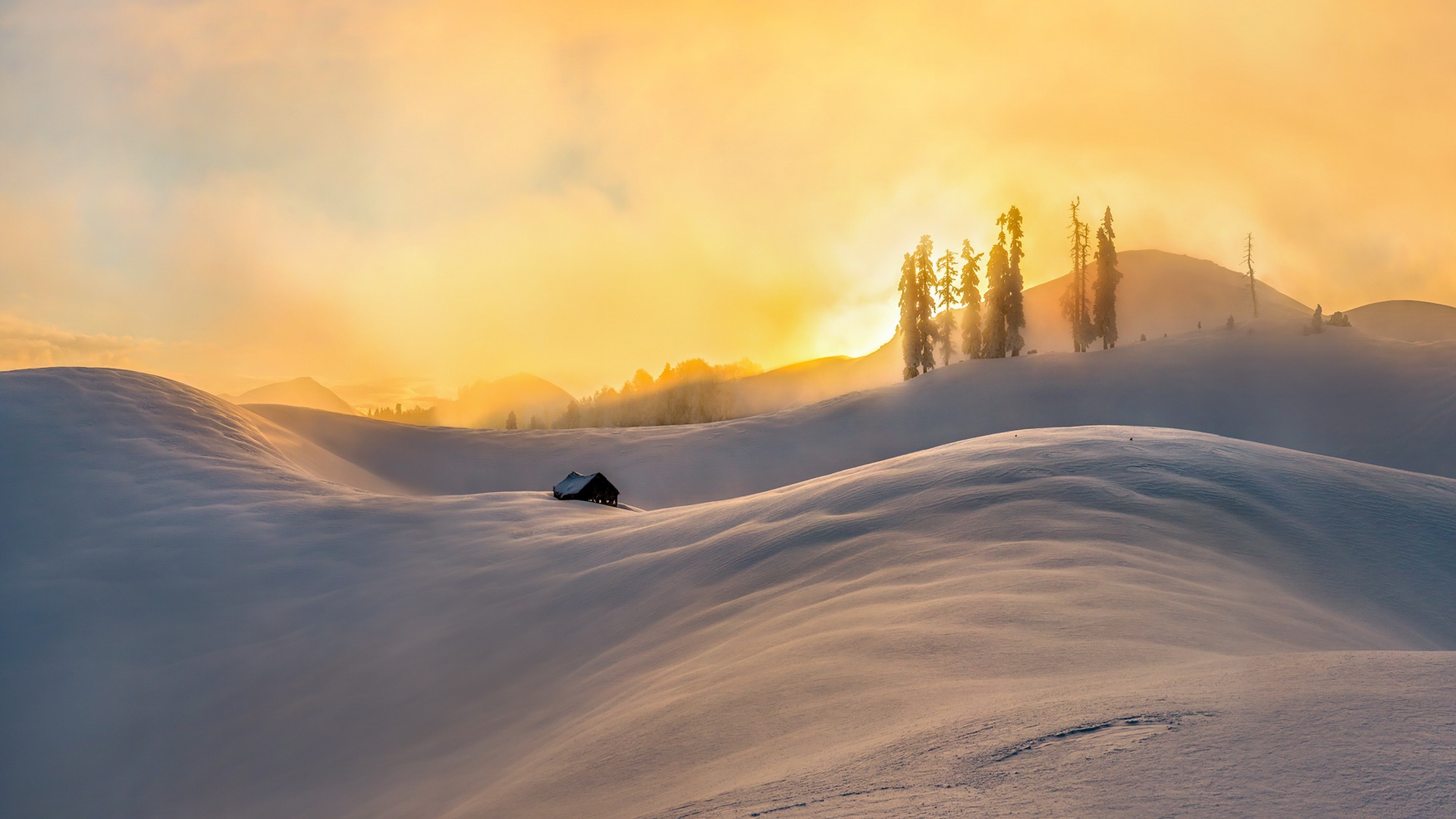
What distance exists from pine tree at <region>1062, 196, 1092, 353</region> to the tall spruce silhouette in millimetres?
4572

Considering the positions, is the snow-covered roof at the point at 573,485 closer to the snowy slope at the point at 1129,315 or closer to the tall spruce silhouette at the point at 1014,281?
the tall spruce silhouette at the point at 1014,281

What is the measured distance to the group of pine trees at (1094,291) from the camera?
197 ft

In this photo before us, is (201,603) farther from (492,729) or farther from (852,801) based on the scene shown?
(852,801)

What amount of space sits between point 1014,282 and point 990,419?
1468 cm

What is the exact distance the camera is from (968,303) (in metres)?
61.3

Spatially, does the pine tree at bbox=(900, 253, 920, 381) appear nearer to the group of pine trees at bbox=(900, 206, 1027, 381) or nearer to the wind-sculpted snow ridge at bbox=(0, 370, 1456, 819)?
the group of pine trees at bbox=(900, 206, 1027, 381)

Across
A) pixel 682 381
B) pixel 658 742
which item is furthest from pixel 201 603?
pixel 682 381

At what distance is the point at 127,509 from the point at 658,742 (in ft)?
78.1

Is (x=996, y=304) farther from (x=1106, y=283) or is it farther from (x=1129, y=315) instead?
(x=1129, y=315)

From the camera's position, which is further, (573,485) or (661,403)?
(661,403)

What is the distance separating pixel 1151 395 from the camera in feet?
163

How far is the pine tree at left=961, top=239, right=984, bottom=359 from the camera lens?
60.3 metres

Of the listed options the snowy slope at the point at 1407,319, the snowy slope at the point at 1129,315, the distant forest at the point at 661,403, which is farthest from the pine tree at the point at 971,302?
the snowy slope at the point at 1407,319

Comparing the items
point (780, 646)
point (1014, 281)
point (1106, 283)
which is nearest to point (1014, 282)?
point (1014, 281)
